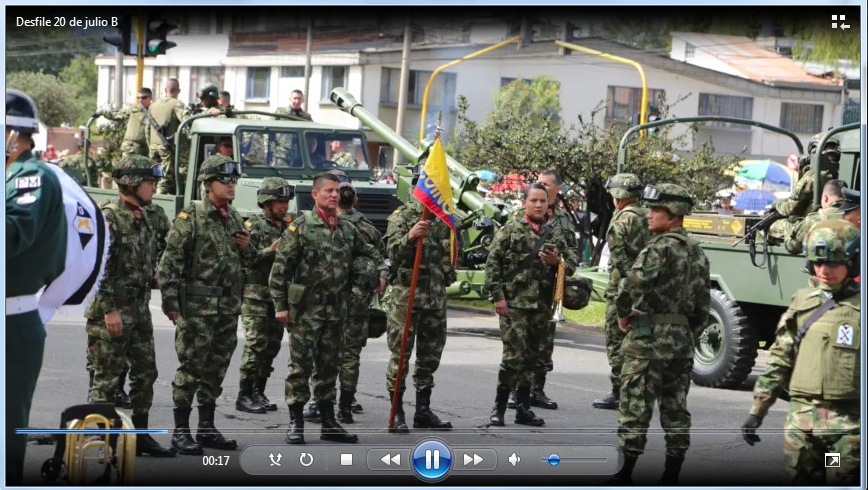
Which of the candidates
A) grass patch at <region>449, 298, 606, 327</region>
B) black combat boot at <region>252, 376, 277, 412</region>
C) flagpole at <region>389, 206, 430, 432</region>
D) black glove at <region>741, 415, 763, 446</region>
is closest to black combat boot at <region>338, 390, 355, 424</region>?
flagpole at <region>389, 206, 430, 432</region>

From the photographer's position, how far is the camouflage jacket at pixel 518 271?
930 centimetres

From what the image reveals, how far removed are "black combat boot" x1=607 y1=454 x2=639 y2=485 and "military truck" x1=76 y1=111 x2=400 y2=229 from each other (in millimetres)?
6488

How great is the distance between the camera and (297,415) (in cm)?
795

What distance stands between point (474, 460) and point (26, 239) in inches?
80.5

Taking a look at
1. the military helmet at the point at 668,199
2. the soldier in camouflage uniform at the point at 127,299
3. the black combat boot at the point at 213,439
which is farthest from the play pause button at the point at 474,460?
the soldier in camouflage uniform at the point at 127,299

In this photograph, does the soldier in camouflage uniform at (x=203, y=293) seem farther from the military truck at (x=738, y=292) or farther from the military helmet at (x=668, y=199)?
the military truck at (x=738, y=292)

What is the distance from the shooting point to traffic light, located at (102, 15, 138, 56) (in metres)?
5.74

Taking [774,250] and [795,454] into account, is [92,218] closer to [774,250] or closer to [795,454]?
[795,454]

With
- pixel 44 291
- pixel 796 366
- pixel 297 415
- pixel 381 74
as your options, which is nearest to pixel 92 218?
pixel 44 291

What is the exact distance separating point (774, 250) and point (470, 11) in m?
5.14

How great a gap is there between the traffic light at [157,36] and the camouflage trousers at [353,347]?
12.4 feet

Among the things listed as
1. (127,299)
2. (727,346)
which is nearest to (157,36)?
(127,299)

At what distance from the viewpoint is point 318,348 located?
328 inches

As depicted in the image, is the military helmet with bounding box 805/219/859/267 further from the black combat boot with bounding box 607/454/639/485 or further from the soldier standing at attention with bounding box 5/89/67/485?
the soldier standing at attention with bounding box 5/89/67/485
